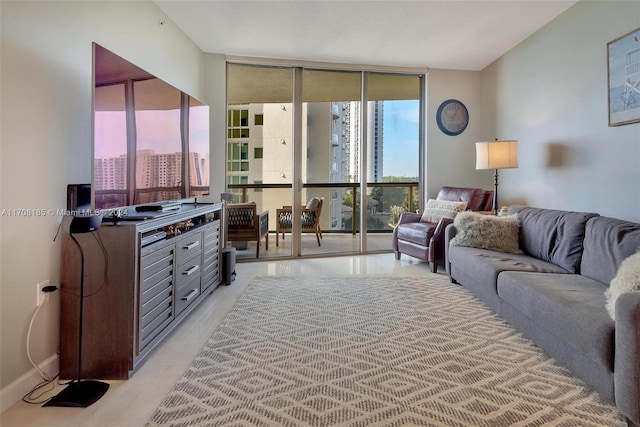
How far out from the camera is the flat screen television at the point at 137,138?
1.80 m

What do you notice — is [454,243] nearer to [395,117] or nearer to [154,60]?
[395,117]

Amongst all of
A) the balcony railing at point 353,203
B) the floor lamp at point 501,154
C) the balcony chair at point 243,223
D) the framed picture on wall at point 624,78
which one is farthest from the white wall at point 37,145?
the framed picture on wall at point 624,78

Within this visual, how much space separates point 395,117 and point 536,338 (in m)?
3.64

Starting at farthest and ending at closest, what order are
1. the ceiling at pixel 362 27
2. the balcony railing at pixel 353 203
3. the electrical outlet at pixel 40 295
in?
the balcony railing at pixel 353 203 < the ceiling at pixel 362 27 < the electrical outlet at pixel 40 295

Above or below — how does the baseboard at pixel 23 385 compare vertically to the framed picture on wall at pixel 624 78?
below

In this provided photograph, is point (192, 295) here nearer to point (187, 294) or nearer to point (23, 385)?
point (187, 294)

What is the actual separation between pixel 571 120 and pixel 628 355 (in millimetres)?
2703

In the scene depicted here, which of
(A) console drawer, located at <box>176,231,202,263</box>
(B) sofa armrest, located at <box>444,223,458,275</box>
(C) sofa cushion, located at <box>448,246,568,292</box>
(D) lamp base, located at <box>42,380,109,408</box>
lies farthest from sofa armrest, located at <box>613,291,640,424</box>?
(A) console drawer, located at <box>176,231,202,263</box>

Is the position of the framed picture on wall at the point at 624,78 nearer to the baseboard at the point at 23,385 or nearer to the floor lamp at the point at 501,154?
the floor lamp at the point at 501,154

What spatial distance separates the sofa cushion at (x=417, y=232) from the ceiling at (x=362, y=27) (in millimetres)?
2073

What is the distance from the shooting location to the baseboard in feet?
4.97

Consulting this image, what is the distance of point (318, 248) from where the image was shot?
4980mm

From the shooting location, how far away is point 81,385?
1688mm

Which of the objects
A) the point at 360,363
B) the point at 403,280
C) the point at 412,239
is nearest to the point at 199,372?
the point at 360,363
